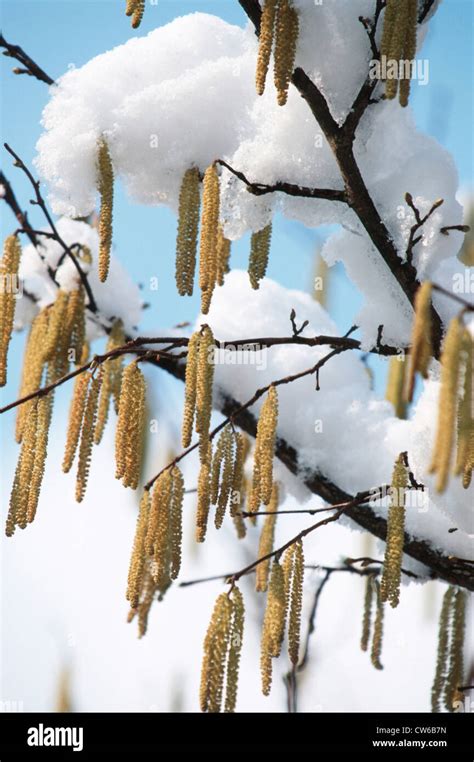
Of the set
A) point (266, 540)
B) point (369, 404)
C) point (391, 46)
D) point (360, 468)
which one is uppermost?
point (391, 46)

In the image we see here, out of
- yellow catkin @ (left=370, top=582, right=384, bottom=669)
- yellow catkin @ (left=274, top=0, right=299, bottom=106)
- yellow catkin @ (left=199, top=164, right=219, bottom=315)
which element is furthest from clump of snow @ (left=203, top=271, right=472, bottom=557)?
yellow catkin @ (left=274, top=0, right=299, bottom=106)

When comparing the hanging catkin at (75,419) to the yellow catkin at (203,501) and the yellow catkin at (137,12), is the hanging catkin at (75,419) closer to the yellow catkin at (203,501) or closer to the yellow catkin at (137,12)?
the yellow catkin at (203,501)

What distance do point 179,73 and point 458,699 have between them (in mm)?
2000

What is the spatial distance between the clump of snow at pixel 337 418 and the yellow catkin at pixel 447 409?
1.26 metres

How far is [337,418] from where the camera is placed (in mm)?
3174

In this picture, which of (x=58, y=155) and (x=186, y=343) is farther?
(x=58, y=155)

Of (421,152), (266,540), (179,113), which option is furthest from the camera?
(266,540)

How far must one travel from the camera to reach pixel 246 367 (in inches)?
128

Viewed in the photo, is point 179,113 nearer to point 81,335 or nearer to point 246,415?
point 81,335

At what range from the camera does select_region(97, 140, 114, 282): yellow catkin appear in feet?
8.07

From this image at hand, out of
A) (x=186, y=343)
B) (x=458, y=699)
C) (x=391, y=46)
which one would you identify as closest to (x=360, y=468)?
(x=458, y=699)

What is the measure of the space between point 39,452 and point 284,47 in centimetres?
120

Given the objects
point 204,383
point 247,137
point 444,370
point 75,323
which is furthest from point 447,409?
point 75,323

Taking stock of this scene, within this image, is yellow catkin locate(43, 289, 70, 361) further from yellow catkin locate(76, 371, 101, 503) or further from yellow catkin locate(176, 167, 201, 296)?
yellow catkin locate(176, 167, 201, 296)
